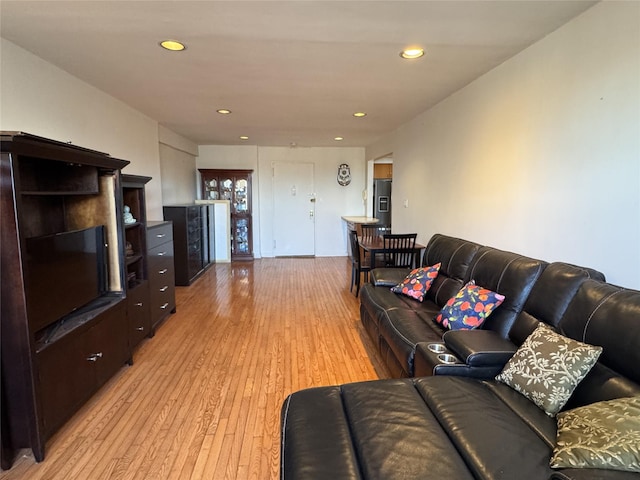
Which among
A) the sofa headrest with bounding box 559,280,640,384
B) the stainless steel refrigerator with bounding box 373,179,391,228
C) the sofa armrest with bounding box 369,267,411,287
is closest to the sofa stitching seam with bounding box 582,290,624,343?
the sofa headrest with bounding box 559,280,640,384

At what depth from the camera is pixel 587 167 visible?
6.78ft

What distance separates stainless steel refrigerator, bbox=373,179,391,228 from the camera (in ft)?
28.5

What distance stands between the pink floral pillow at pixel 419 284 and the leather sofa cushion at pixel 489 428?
142cm

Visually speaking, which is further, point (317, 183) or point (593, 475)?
point (317, 183)

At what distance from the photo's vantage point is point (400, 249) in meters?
4.45

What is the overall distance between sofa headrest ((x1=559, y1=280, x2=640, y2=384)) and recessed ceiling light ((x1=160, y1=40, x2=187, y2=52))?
270 cm

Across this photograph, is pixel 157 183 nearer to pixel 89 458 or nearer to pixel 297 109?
pixel 297 109

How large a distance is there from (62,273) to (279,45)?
1966mm

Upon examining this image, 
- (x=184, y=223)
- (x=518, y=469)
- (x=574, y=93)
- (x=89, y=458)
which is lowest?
(x=89, y=458)

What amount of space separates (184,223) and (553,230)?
4.64m

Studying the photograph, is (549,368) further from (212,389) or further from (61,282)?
(61,282)

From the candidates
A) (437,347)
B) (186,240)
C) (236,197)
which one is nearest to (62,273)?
(437,347)

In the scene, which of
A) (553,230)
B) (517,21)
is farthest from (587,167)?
(517,21)

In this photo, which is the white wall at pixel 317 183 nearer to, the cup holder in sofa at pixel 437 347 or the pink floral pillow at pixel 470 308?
the pink floral pillow at pixel 470 308
